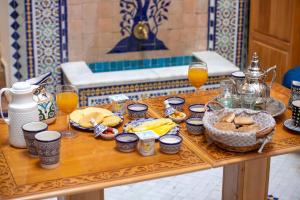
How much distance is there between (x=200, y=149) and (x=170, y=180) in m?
→ 1.40

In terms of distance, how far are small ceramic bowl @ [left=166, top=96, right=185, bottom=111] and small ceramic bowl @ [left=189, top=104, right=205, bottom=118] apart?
0.21ft

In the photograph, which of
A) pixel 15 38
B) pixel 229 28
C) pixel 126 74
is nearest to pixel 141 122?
pixel 126 74

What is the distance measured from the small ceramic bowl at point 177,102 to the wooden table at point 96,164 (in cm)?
16

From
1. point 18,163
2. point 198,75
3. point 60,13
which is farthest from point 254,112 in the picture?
point 60,13

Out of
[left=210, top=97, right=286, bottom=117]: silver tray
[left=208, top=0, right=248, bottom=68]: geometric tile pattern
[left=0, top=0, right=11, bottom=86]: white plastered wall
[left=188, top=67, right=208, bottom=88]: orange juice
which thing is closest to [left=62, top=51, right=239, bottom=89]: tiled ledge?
[left=208, top=0, right=248, bottom=68]: geometric tile pattern

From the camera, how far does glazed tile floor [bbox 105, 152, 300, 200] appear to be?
129 inches

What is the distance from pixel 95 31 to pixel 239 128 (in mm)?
2447

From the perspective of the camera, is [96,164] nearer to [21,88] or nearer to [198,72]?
[21,88]

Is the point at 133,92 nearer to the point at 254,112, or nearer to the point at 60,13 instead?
the point at 60,13

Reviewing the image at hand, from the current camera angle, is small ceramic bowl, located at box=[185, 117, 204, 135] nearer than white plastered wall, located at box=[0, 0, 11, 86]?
Yes

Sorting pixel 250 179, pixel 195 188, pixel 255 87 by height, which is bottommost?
pixel 195 188

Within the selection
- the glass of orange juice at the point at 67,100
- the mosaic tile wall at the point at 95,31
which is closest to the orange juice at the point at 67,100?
the glass of orange juice at the point at 67,100

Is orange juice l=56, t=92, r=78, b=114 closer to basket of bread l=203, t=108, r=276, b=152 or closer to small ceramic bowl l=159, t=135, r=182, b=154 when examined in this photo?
small ceramic bowl l=159, t=135, r=182, b=154

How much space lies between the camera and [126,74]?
4.13 meters
